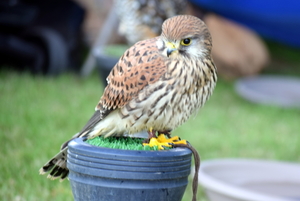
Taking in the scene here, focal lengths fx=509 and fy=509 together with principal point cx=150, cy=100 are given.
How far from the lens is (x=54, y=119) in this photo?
4375 millimetres

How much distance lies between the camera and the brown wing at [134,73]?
2031mm

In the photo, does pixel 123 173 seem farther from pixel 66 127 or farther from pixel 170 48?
pixel 66 127

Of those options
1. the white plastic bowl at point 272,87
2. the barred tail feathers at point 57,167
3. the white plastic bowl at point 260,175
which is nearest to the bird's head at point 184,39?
the barred tail feathers at point 57,167

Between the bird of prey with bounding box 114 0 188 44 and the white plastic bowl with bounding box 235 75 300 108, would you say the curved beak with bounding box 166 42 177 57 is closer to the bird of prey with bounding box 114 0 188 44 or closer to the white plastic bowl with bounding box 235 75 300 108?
the bird of prey with bounding box 114 0 188 44

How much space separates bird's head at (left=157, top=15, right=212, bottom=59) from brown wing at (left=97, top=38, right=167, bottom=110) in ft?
0.18

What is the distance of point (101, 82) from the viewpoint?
17.1ft

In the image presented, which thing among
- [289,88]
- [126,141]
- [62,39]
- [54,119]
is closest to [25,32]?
[62,39]

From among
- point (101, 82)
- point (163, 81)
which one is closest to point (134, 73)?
point (163, 81)

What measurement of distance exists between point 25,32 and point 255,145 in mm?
3107

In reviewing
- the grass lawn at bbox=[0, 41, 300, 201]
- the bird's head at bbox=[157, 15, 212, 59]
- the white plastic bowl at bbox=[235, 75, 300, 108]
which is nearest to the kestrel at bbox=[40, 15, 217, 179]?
the bird's head at bbox=[157, 15, 212, 59]

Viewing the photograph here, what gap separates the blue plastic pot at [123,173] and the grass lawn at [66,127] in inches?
39.9

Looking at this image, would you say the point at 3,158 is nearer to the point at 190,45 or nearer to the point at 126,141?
the point at 126,141

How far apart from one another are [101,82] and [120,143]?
10.3 ft

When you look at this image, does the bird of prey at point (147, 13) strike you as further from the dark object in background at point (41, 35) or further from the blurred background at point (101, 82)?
the dark object in background at point (41, 35)
